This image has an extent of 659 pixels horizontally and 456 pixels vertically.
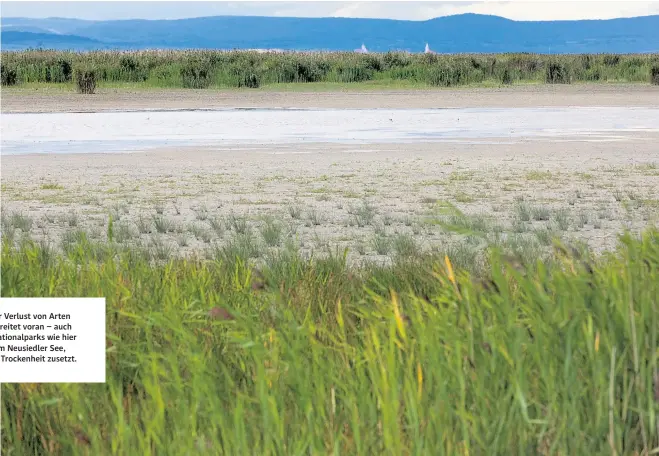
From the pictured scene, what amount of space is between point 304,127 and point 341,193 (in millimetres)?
12218

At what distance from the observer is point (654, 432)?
133 inches

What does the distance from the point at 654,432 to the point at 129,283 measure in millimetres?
2922

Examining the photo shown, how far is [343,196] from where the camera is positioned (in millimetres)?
14320

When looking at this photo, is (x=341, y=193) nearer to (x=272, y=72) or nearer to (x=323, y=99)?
(x=323, y=99)

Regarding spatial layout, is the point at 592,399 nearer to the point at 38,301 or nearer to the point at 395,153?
the point at 38,301

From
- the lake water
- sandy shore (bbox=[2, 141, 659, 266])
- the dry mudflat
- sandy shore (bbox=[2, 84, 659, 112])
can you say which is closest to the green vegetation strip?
sandy shore (bbox=[2, 84, 659, 112])

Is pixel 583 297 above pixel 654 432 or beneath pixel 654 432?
above

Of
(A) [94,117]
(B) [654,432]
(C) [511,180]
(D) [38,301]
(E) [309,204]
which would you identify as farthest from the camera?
(A) [94,117]

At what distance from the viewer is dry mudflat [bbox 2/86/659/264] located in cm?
1059

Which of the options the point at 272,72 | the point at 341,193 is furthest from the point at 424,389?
the point at 272,72

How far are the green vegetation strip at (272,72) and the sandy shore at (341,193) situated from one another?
2221 cm

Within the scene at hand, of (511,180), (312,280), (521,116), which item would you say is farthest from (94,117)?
(312,280)
